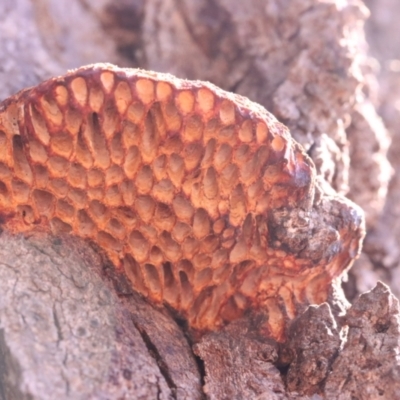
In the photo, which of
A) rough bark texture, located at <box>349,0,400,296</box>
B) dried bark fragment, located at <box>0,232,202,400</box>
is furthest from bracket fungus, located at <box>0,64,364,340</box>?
rough bark texture, located at <box>349,0,400,296</box>

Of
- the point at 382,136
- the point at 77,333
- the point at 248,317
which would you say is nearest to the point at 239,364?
the point at 248,317

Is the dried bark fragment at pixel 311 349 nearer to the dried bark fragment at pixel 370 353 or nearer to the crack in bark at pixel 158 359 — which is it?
the dried bark fragment at pixel 370 353

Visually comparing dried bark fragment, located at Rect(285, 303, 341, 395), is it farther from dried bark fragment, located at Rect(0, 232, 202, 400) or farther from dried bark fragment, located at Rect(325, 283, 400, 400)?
dried bark fragment, located at Rect(0, 232, 202, 400)

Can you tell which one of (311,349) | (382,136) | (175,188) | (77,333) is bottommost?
(77,333)

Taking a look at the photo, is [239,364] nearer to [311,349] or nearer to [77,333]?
[311,349]

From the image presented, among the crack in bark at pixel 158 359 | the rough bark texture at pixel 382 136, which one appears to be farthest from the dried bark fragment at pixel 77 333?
the rough bark texture at pixel 382 136

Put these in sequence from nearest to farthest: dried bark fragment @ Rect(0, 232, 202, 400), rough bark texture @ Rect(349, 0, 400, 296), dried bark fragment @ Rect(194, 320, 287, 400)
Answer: dried bark fragment @ Rect(0, 232, 202, 400), dried bark fragment @ Rect(194, 320, 287, 400), rough bark texture @ Rect(349, 0, 400, 296)

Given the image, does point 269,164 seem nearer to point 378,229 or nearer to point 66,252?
point 66,252
